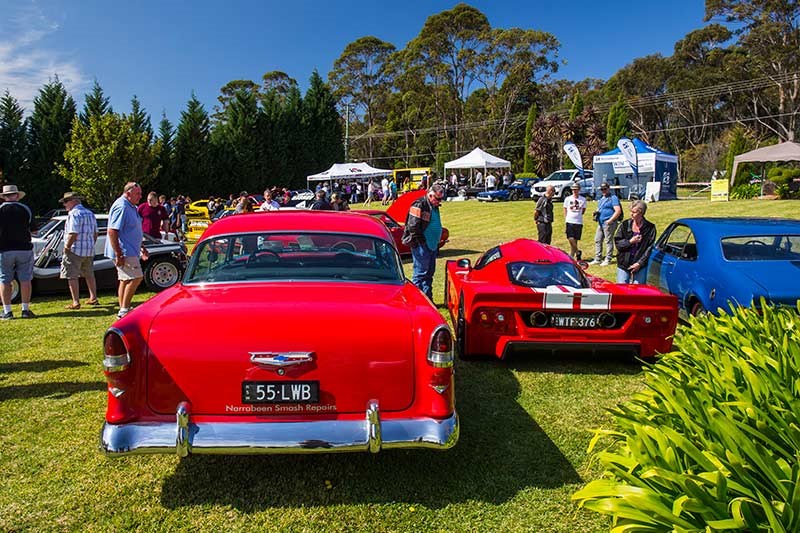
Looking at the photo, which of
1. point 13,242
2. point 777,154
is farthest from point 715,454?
point 777,154

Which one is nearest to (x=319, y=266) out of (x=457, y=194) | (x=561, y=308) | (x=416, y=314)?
(x=416, y=314)

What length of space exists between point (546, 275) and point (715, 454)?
13.3 ft

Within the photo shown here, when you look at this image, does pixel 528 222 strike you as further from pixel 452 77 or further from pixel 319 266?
pixel 452 77

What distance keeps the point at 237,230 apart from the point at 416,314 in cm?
178

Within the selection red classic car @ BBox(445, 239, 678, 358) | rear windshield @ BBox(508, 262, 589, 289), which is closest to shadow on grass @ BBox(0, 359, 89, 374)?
red classic car @ BBox(445, 239, 678, 358)

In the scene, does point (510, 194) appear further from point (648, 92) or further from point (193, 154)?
point (648, 92)

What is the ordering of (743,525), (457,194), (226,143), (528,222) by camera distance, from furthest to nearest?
(226,143) → (457,194) → (528,222) → (743,525)

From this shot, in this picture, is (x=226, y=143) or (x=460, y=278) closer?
(x=460, y=278)

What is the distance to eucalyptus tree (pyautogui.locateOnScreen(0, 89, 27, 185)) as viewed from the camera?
1122 inches

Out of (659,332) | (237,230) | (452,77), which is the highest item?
(452,77)

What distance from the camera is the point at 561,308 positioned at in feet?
17.4

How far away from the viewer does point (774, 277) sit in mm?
5844

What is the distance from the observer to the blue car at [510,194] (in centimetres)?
3281

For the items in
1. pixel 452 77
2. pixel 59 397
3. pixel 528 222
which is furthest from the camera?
pixel 452 77
